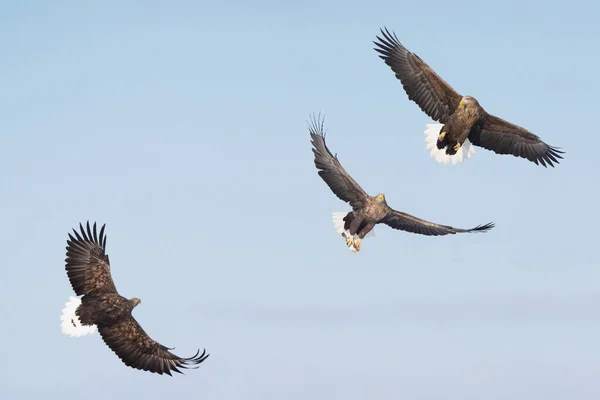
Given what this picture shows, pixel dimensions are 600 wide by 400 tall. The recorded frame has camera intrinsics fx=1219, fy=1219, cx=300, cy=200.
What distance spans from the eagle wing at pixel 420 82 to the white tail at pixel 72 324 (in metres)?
6.81

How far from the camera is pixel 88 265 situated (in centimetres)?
1897

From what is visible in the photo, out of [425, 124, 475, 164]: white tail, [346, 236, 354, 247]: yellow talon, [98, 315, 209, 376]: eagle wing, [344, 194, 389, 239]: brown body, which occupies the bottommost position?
[98, 315, 209, 376]: eagle wing

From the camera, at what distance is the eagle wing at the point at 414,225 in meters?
20.7

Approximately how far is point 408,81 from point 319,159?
2173 mm

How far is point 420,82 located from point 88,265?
658 centimetres

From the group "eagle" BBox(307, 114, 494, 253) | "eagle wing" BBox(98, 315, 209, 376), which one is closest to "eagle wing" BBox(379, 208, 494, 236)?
"eagle" BBox(307, 114, 494, 253)

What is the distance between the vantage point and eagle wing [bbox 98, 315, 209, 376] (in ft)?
62.0

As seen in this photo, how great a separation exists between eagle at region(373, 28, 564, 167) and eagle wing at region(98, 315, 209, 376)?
239 inches

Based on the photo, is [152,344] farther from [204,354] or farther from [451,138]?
[451,138]

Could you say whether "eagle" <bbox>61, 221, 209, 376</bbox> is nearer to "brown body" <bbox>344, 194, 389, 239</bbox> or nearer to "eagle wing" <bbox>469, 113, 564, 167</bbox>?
"brown body" <bbox>344, 194, 389, 239</bbox>

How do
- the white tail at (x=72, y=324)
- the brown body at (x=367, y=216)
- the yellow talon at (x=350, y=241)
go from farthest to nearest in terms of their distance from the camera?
the yellow talon at (x=350, y=241) → the brown body at (x=367, y=216) → the white tail at (x=72, y=324)

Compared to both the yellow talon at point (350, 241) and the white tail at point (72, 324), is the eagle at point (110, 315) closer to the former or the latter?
the white tail at point (72, 324)

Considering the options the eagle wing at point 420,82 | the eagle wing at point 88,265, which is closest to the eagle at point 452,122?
the eagle wing at point 420,82

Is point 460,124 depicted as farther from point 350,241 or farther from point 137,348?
point 137,348
